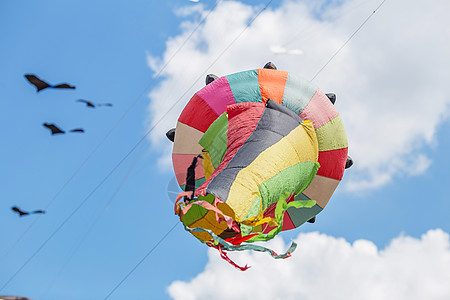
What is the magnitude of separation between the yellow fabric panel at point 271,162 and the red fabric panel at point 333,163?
1094mm

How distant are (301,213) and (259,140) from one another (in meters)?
4.29

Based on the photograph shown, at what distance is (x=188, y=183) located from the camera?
15234 mm

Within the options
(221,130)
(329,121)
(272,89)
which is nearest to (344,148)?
(329,121)

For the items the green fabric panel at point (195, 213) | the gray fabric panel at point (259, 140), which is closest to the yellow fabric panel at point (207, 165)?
the gray fabric panel at point (259, 140)

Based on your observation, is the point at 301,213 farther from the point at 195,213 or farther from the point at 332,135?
the point at 195,213

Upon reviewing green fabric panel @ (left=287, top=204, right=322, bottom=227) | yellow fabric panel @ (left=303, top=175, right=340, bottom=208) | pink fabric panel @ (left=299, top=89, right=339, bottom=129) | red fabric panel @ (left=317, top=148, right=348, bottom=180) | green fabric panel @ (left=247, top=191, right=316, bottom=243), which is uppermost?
pink fabric panel @ (left=299, top=89, right=339, bottom=129)

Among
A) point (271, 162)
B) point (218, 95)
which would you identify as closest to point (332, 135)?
point (218, 95)

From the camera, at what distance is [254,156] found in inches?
586

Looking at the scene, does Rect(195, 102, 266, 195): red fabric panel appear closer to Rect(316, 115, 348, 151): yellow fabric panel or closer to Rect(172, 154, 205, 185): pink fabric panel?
Rect(316, 115, 348, 151): yellow fabric panel

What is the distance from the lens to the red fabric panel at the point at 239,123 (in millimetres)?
15547

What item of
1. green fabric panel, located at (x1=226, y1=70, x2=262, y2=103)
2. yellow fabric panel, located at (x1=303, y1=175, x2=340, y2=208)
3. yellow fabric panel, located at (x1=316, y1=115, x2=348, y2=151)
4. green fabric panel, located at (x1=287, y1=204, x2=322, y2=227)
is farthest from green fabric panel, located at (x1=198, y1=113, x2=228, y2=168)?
green fabric panel, located at (x1=287, y1=204, x2=322, y2=227)

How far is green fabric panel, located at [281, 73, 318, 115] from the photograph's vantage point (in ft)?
59.8

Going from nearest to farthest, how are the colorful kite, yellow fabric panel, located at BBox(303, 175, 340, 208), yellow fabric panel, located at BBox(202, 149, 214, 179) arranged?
the colorful kite, yellow fabric panel, located at BBox(202, 149, 214, 179), yellow fabric panel, located at BBox(303, 175, 340, 208)

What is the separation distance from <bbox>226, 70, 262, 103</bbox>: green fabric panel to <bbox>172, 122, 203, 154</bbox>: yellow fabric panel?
1.37 metres
